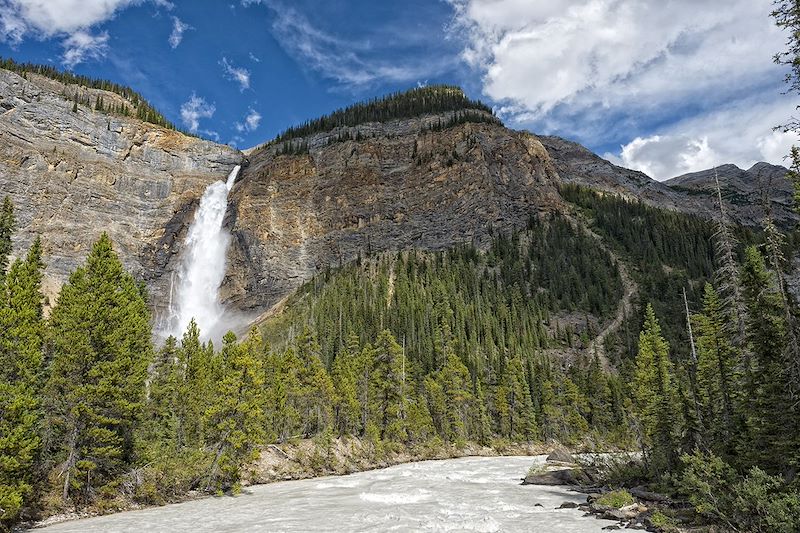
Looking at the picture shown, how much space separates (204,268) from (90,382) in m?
123

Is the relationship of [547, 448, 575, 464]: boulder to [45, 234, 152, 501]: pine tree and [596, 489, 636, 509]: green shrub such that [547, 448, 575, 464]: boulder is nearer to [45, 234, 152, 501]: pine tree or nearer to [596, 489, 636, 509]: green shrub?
[596, 489, 636, 509]: green shrub

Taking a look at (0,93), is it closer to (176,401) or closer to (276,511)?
(176,401)

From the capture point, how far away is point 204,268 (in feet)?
461

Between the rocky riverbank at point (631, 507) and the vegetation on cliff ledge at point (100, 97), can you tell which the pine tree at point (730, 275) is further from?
the vegetation on cliff ledge at point (100, 97)

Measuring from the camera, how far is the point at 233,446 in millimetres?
30906

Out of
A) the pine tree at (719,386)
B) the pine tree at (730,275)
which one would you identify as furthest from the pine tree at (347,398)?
the pine tree at (730,275)

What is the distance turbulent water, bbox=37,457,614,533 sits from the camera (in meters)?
19.0

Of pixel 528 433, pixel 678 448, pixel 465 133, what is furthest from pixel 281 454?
pixel 465 133

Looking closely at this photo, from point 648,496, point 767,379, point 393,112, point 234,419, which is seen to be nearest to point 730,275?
point 767,379

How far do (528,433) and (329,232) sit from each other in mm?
85305

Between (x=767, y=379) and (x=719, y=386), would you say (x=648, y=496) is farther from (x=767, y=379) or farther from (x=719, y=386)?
(x=719, y=386)

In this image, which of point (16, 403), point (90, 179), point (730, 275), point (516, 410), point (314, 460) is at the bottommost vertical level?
point (516, 410)

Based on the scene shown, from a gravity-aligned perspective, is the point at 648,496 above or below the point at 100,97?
below

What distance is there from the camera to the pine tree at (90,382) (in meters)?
23.6
